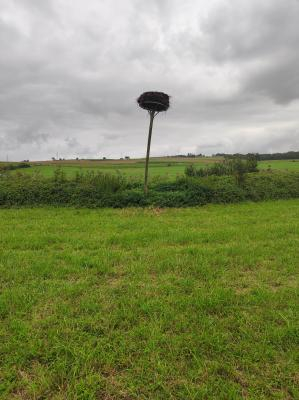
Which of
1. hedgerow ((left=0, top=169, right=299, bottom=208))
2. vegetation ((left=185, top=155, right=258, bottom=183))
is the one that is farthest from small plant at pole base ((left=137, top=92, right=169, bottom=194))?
vegetation ((left=185, top=155, right=258, bottom=183))

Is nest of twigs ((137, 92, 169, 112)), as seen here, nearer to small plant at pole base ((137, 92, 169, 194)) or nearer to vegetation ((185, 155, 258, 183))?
small plant at pole base ((137, 92, 169, 194))

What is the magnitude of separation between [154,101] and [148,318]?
8560 mm

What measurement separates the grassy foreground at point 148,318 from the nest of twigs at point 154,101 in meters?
5.91

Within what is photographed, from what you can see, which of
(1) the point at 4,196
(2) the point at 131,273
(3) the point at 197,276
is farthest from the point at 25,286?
(1) the point at 4,196

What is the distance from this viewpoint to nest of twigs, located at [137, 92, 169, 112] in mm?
10102

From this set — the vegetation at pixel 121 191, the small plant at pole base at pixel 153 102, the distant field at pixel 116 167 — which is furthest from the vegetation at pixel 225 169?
the small plant at pole base at pixel 153 102

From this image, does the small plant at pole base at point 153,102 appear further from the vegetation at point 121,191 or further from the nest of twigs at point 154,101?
the vegetation at point 121,191

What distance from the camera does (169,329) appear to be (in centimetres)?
299

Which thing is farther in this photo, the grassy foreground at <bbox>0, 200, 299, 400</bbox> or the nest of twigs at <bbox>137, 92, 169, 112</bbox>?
the nest of twigs at <bbox>137, 92, 169, 112</bbox>

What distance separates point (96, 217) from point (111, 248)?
325 cm

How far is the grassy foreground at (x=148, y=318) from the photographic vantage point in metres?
2.34

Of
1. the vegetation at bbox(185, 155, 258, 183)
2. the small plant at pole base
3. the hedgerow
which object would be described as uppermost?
the small plant at pole base

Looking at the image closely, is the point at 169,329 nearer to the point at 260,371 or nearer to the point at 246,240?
the point at 260,371

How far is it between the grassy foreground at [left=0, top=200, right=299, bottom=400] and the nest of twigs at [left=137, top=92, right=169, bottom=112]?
5.91 m
